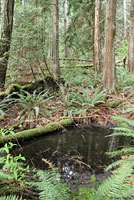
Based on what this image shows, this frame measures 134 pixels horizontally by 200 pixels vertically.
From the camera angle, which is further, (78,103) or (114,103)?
(114,103)

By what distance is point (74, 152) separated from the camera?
335cm

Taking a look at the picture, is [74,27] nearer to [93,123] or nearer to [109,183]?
[93,123]

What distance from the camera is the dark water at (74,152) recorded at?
105 inches

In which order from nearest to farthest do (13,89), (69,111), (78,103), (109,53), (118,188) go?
(118,188) < (69,111) < (13,89) < (78,103) < (109,53)

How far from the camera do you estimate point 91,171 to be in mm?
2682

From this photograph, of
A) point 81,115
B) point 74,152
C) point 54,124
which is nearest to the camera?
point 74,152

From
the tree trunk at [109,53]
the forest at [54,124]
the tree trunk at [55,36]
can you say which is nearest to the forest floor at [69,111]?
the forest at [54,124]

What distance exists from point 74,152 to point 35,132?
1158 millimetres

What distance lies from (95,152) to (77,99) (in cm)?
288

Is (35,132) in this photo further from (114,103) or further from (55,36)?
(55,36)

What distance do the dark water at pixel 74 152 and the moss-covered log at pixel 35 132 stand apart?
153 millimetres

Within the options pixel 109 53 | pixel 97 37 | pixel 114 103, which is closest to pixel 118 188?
pixel 114 103

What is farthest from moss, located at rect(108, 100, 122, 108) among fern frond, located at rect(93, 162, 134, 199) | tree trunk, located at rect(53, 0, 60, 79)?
fern frond, located at rect(93, 162, 134, 199)

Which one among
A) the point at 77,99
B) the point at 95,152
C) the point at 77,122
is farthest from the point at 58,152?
the point at 77,99
